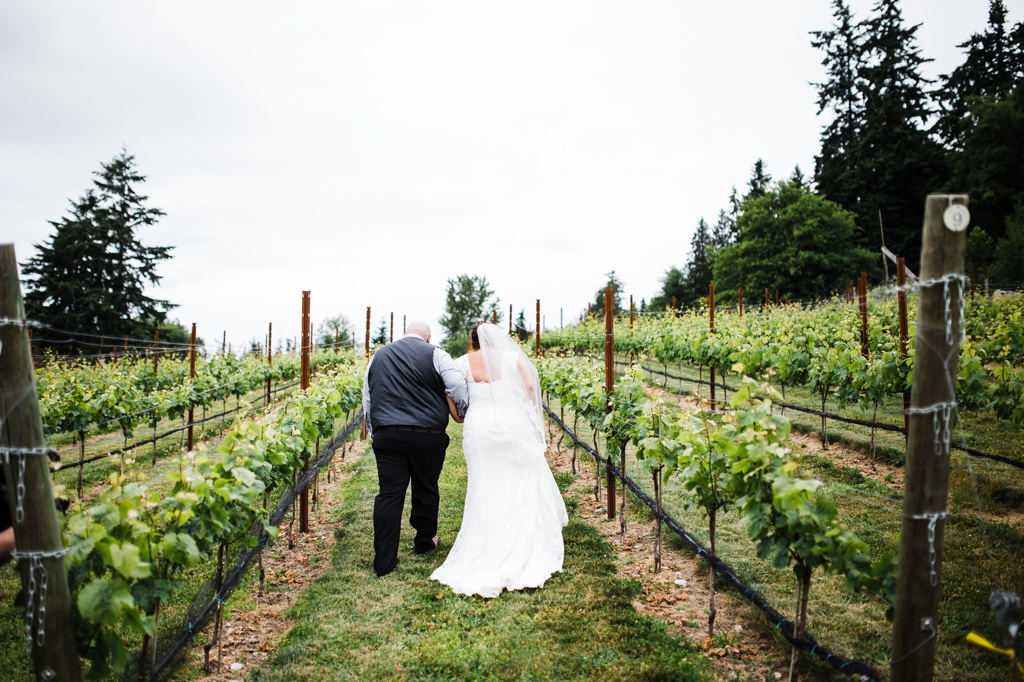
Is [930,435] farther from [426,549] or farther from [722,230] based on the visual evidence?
[722,230]

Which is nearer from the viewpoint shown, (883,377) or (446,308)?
(883,377)

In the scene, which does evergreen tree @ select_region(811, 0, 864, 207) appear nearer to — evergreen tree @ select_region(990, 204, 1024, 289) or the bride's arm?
evergreen tree @ select_region(990, 204, 1024, 289)

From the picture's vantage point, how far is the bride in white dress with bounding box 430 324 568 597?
4488 mm

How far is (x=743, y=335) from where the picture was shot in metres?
9.72

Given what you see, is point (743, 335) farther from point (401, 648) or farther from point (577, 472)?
point (401, 648)

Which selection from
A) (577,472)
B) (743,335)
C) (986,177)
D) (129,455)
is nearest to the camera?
(577,472)

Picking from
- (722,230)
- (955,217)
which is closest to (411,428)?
(955,217)

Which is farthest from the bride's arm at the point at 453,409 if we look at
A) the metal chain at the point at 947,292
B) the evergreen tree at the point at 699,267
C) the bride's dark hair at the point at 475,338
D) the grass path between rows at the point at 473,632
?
the evergreen tree at the point at 699,267

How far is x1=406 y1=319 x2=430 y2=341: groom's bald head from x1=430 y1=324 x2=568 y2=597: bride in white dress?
0.51 m

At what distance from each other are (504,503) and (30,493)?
3.16 m

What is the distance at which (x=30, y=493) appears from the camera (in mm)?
2176

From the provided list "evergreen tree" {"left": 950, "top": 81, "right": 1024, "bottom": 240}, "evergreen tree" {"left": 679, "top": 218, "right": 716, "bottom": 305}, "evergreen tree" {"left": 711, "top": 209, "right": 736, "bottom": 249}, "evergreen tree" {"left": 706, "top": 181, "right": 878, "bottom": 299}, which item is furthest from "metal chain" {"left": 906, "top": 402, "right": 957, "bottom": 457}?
"evergreen tree" {"left": 711, "top": 209, "right": 736, "bottom": 249}

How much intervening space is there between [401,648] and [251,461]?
1494mm

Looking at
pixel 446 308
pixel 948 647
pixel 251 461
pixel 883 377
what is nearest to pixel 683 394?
pixel 883 377
